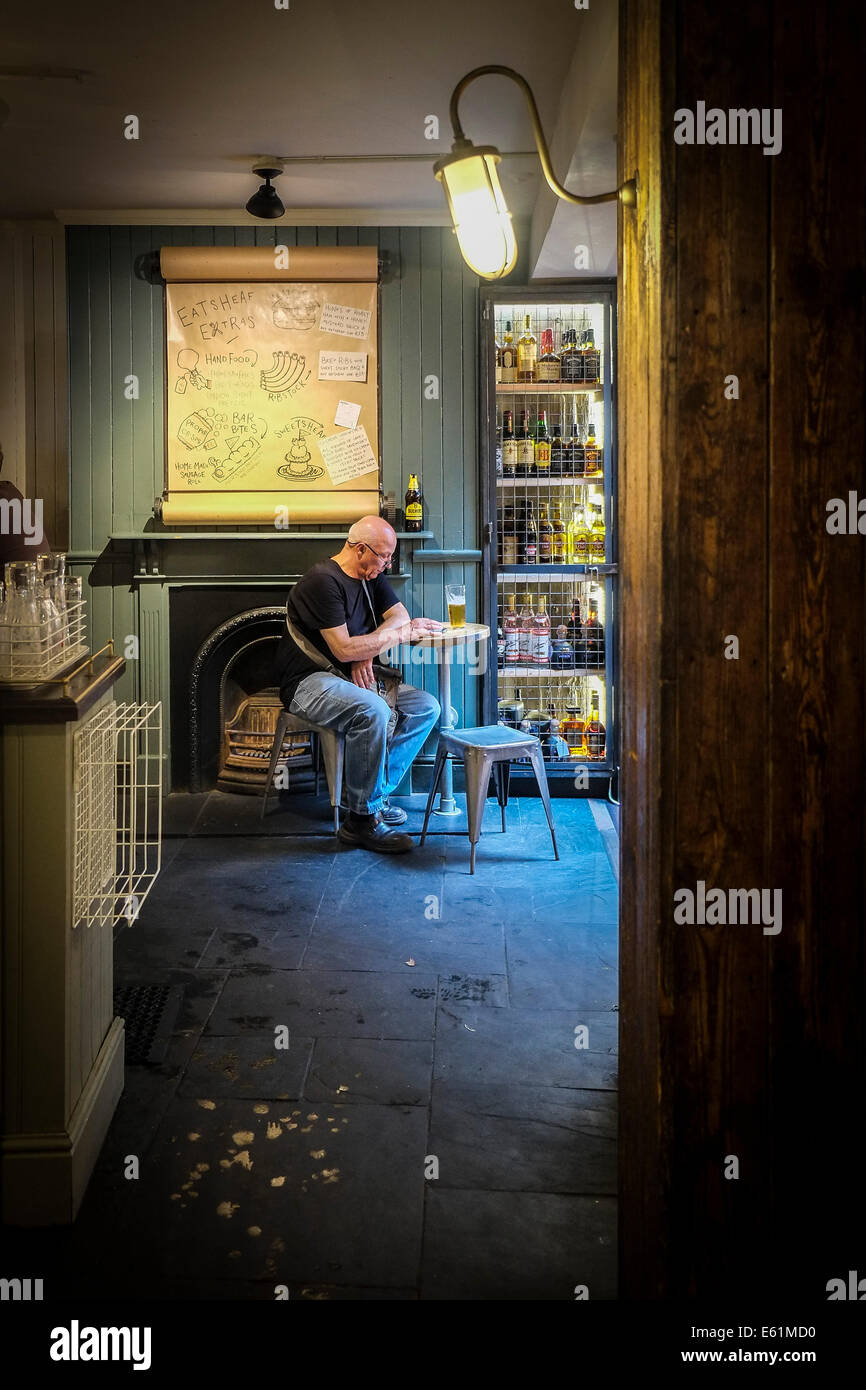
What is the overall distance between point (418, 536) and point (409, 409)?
63 cm

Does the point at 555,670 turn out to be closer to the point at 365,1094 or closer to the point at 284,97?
the point at 284,97

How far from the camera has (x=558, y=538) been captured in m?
5.75

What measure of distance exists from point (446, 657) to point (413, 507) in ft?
3.14

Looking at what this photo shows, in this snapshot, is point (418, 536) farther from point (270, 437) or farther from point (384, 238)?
point (384, 238)

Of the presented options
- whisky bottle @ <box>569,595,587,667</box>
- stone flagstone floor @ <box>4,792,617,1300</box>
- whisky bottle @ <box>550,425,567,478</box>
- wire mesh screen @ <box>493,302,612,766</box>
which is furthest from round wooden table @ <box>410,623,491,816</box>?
whisky bottle @ <box>550,425,567,478</box>

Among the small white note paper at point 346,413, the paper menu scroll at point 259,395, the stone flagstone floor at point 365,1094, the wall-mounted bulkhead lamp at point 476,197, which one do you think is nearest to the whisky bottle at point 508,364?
the paper menu scroll at point 259,395

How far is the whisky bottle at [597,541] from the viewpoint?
5.71 m

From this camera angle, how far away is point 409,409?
5.61 metres

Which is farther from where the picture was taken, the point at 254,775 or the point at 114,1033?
the point at 254,775

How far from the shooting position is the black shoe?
15.6ft

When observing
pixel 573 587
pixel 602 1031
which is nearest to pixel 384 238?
pixel 573 587

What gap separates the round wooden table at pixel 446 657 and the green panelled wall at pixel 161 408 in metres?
0.56

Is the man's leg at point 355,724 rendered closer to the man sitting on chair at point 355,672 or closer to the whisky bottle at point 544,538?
the man sitting on chair at point 355,672

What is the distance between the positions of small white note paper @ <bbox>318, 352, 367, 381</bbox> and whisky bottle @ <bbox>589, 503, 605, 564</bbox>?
1353 millimetres
